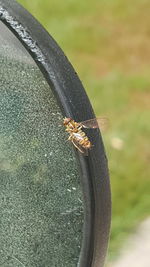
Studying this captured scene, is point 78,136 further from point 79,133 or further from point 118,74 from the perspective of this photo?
point 118,74

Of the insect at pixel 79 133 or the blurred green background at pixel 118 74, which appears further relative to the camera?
the blurred green background at pixel 118 74

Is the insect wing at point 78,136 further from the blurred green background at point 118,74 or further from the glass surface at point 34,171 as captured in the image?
the blurred green background at point 118,74

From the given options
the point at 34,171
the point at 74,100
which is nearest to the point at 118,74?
the point at 34,171

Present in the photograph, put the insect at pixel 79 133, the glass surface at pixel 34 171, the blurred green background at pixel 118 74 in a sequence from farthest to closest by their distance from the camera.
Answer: the blurred green background at pixel 118 74, the glass surface at pixel 34 171, the insect at pixel 79 133

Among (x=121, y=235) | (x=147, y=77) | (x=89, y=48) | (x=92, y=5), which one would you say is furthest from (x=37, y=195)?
(x=92, y=5)

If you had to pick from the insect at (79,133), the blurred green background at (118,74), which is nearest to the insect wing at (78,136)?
the insect at (79,133)

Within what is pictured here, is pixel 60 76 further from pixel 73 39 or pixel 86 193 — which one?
pixel 73 39

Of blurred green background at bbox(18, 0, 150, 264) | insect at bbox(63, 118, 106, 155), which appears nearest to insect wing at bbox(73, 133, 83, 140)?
insect at bbox(63, 118, 106, 155)
